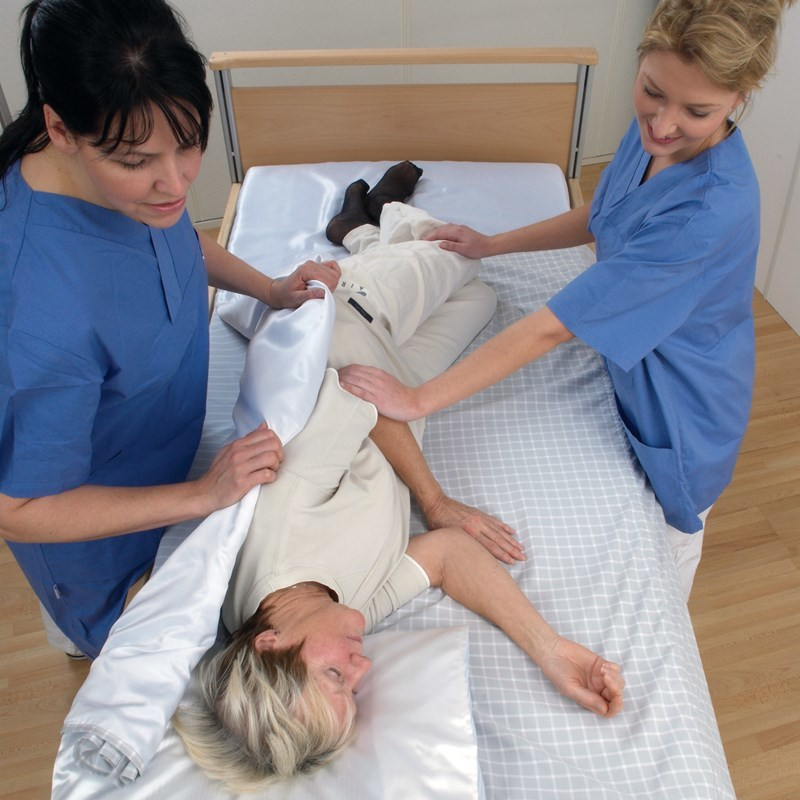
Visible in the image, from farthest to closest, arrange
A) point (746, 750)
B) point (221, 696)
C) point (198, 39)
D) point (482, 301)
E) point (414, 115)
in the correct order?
point (198, 39) < point (414, 115) < point (482, 301) < point (746, 750) < point (221, 696)

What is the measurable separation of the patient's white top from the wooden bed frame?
98cm

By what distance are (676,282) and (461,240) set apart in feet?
2.12

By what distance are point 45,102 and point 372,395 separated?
655 millimetres

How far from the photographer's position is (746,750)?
1688mm

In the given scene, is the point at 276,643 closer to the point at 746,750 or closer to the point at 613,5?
the point at 746,750

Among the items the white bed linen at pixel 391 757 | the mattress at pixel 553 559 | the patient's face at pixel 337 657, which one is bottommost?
the mattress at pixel 553 559

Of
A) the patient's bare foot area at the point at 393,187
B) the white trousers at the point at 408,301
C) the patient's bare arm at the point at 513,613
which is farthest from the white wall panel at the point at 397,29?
the patient's bare arm at the point at 513,613

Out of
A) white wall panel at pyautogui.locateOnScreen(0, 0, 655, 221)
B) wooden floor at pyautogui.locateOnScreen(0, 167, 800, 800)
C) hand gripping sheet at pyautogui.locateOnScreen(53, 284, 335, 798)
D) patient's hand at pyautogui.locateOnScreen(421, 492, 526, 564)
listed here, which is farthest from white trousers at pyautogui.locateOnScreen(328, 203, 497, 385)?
white wall panel at pyautogui.locateOnScreen(0, 0, 655, 221)

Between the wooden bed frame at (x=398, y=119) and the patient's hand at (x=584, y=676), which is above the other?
the wooden bed frame at (x=398, y=119)

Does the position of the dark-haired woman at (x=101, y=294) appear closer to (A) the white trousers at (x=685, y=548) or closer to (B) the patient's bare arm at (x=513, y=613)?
(B) the patient's bare arm at (x=513, y=613)

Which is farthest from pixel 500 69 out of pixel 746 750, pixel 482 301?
pixel 746 750

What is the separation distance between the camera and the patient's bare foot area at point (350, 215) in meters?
1.97

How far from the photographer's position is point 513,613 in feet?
4.12

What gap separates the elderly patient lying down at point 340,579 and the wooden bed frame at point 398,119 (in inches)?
30.4
